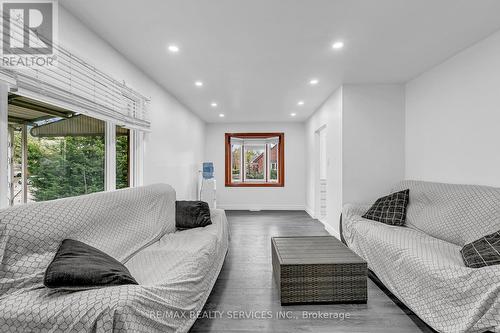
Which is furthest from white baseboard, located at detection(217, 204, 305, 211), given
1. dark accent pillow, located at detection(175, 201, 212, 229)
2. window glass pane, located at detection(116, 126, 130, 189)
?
window glass pane, located at detection(116, 126, 130, 189)

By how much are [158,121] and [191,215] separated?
1548 mm

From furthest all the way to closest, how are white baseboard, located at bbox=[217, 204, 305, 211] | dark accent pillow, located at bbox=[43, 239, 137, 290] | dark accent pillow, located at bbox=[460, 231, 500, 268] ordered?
1. white baseboard, located at bbox=[217, 204, 305, 211]
2. dark accent pillow, located at bbox=[460, 231, 500, 268]
3. dark accent pillow, located at bbox=[43, 239, 137, 290]

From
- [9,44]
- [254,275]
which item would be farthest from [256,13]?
[254,275]

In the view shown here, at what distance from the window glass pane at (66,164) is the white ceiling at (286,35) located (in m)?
1.02

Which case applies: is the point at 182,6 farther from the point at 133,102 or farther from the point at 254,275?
the point at 254,275

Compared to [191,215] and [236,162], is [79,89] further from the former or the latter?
[236,162]

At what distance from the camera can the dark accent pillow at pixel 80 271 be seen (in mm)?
1287

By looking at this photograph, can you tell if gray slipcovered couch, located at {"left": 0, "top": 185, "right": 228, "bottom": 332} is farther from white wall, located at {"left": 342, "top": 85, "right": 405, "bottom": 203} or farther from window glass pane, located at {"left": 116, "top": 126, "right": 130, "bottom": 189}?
white wall, located at {"left": 342, "top": 85, "right": 405, "bottom": 203}

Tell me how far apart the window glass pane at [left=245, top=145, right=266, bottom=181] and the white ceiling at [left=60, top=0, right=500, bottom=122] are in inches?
158

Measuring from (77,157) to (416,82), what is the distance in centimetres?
428

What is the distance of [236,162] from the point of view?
7762 mm

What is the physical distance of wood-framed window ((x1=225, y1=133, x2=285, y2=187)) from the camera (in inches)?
295

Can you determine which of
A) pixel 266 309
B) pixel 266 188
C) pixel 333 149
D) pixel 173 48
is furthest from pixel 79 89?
pixel 266 188

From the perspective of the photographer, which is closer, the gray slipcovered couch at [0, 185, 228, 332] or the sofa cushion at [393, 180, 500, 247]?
the gray slipcovered couch at [0, 185, 228, 332]
